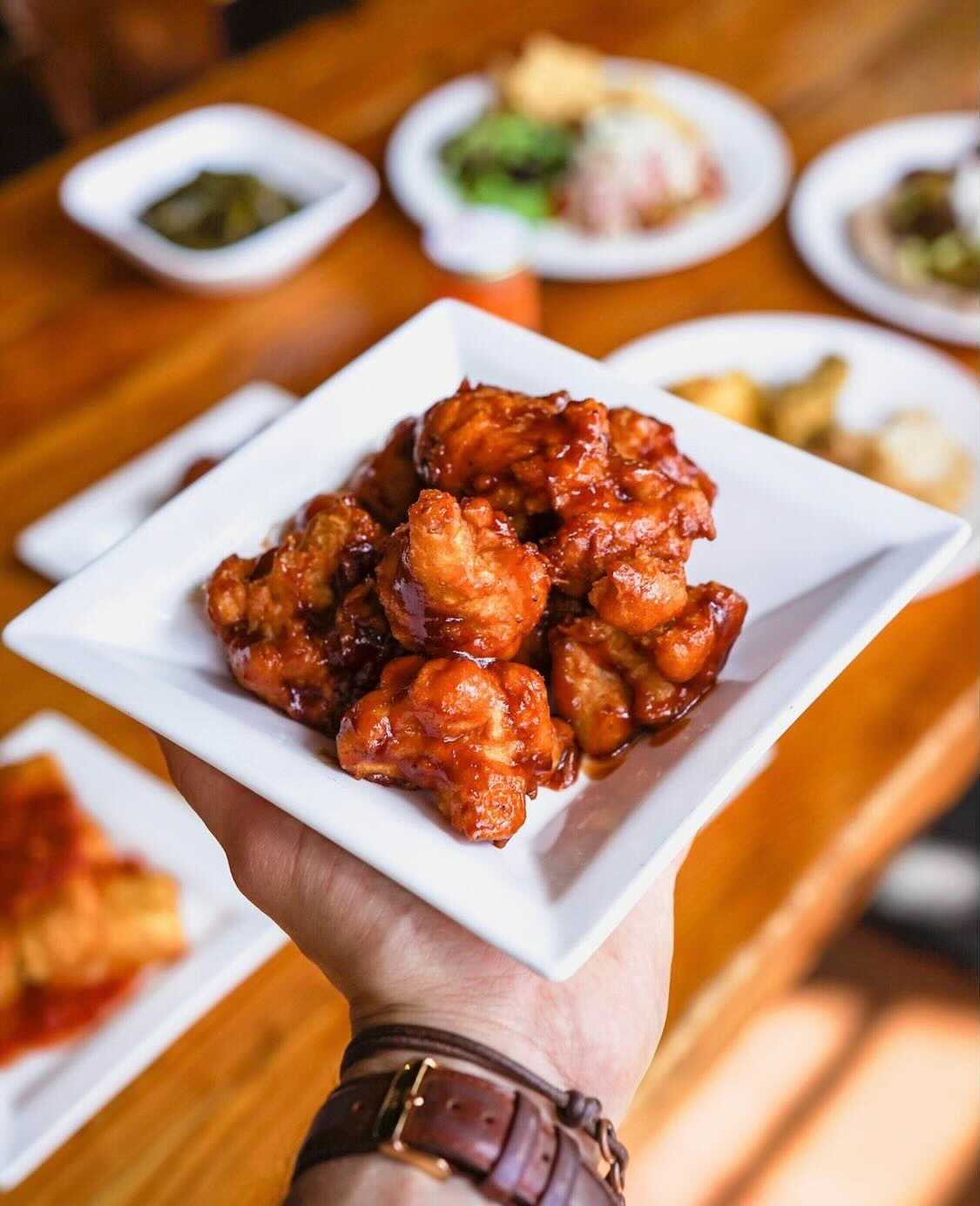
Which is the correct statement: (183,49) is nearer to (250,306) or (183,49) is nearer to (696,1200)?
A: (250,306)

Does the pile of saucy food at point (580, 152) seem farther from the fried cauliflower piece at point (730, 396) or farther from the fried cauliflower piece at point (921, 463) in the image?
the fried cauliflower piece at point (921, 463)

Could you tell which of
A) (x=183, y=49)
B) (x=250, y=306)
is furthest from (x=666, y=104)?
(x=183, y=49)

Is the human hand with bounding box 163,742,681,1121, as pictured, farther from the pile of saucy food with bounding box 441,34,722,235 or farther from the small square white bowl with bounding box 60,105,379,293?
the pile of saucy food with bounding box 441,34,722,235

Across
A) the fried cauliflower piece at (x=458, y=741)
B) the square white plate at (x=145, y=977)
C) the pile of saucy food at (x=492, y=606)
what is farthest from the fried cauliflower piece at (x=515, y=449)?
the square white plate at (x=145, y=977)

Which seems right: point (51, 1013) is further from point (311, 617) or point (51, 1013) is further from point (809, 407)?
point (809, 407)

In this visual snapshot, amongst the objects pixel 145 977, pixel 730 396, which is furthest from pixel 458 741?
pixel 730 396

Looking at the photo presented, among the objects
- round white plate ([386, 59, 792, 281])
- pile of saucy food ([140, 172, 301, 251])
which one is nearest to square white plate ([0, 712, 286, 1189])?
pile of saucy food ([140, 172, 301, 251])

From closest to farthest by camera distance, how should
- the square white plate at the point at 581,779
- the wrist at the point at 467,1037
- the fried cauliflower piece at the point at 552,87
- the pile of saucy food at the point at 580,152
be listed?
the square white plate at the point at 581,779
the wrist at the point at 467,1037
the pile of saucy food at the point at 580,152
the fried cauliflower piece at the point at 552,87
